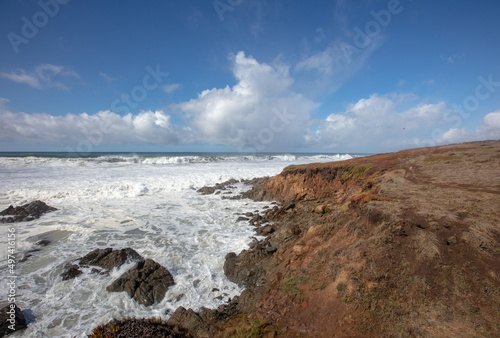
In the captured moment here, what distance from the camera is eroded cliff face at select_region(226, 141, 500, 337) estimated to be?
4.25m

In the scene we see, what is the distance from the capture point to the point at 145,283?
287 inches

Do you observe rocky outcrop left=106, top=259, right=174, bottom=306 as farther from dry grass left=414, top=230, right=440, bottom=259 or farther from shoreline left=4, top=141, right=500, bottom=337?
dry grass left=414, top=230, right=440, bottom=259

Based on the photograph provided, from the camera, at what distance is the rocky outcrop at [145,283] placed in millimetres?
6871

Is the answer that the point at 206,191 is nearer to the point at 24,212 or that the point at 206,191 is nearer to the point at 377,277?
the point at 24,212

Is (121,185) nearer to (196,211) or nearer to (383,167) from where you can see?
(196,211)

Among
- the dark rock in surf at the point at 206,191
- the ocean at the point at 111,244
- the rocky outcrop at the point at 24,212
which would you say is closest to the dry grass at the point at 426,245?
the ocean at the point at 111,244

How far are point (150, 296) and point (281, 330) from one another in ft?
15.1

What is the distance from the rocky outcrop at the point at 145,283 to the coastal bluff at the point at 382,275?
158 centimetres

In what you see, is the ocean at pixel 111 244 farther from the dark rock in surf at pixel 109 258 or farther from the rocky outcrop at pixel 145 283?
the dark rock in surf at pixel 109 258

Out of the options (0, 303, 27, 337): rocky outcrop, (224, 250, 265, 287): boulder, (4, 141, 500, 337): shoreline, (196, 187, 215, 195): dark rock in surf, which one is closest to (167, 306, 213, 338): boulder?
(4, 141, 500, 337): shoreline

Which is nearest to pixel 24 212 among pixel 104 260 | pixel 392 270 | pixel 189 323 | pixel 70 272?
pixel 70 272

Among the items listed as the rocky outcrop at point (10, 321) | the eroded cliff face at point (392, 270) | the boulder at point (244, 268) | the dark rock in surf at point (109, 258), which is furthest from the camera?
the dark rock in surf at point (109, 258)

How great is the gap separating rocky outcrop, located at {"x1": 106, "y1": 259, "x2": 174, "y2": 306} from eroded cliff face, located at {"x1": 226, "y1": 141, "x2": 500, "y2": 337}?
8.89ft

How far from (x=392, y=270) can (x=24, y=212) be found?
2111cm
